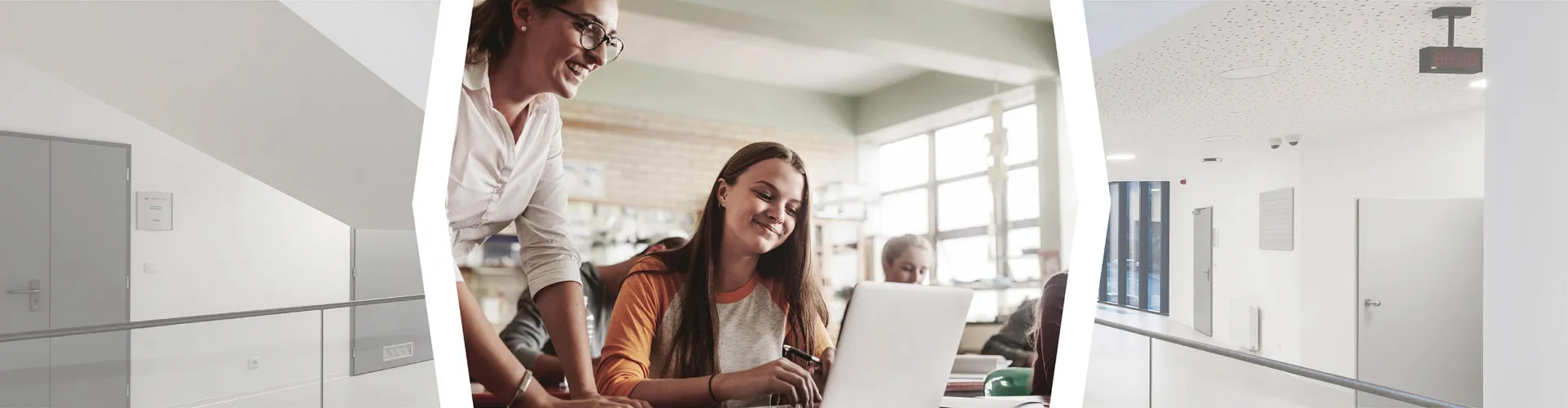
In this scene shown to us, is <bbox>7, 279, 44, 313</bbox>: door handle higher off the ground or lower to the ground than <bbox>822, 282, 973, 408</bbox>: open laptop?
lower

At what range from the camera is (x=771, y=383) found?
0.58m

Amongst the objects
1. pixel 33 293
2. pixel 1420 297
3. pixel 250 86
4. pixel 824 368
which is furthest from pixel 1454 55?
pixel 33 293

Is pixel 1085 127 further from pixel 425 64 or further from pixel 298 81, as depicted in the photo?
pixel 298 81

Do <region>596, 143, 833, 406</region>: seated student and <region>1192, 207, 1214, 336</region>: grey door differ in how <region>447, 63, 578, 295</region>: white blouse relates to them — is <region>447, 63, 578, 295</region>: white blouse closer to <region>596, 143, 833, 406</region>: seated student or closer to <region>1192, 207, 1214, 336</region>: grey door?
<region>596, 143, 833, 406</region>: seated student

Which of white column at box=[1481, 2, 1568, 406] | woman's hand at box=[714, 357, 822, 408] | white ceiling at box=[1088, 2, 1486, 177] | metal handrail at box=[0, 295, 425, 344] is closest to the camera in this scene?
woman's hand at box=[714, 357, 822, 408]

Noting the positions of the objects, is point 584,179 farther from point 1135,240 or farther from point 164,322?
point 164,322

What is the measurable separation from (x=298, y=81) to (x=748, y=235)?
8.13 feet

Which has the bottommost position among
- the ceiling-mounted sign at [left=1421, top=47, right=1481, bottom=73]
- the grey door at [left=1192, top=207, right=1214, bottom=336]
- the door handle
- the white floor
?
the white floor

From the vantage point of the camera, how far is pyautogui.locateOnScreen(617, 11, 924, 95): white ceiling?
0.58 m

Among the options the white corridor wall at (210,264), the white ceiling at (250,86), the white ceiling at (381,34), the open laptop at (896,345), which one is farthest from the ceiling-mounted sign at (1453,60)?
the white corridor wall at (210,264)

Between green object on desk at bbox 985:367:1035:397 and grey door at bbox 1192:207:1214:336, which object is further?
grey door at bbox 1192:207:1214:336

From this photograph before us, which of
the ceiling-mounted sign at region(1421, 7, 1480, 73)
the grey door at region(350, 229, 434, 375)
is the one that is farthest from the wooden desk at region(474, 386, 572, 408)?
the grey door at region(350, 229, 434, 375)

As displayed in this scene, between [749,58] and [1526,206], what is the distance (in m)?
2.44

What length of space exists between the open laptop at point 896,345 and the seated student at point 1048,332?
75mm
